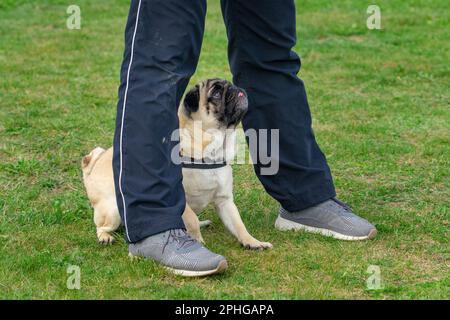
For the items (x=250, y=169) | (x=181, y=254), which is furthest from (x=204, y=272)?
(x=250, y=169)

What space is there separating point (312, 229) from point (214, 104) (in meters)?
0.76

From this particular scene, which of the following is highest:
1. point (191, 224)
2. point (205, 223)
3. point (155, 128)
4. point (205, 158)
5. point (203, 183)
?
point (155, 128)

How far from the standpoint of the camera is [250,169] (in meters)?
5.20

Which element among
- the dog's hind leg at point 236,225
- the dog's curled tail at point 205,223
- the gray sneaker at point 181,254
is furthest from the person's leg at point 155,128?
the dog's curled tail at point 205,223

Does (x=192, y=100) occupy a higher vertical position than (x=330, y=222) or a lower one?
higher

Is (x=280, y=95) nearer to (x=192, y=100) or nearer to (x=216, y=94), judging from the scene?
(x=216, y=94)

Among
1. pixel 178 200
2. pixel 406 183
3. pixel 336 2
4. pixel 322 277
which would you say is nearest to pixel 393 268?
pixel 322 277

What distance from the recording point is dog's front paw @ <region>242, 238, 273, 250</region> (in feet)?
12.6

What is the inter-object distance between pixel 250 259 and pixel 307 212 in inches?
20.3

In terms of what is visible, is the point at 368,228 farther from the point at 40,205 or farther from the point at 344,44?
the point at 344,44

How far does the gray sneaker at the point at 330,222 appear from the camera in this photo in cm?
396

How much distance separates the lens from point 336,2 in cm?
1120

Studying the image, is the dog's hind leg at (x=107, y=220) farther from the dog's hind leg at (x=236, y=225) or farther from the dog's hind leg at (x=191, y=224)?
the dog's hind leg at (x=236, y=225)

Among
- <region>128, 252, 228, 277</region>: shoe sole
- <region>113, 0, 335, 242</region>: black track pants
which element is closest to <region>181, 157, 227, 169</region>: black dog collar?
<region>113, 0, 335, 242</region>: black track pants
